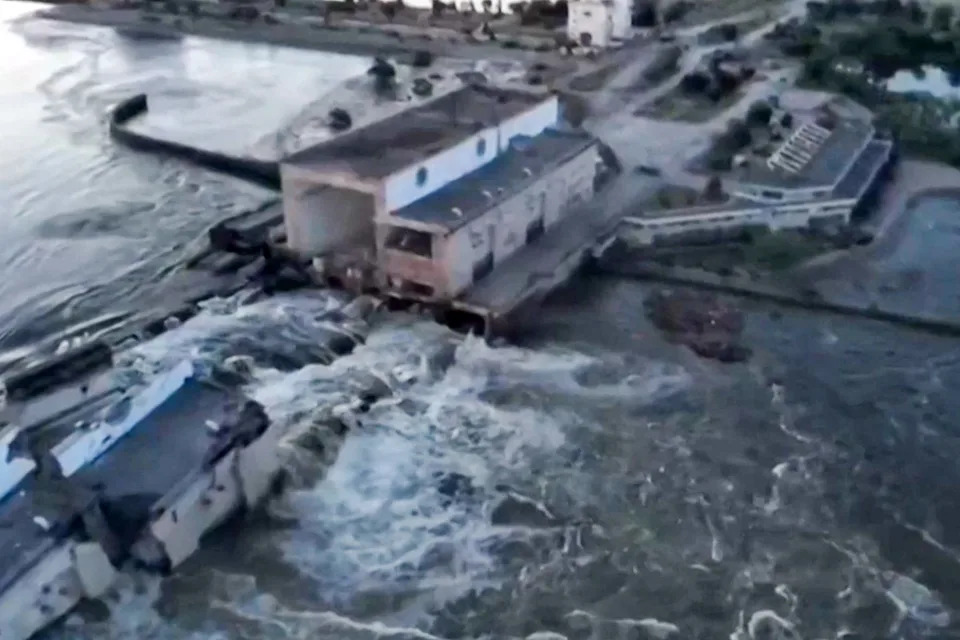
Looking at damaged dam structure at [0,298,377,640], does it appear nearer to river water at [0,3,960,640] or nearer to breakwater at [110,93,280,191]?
river water at [0,3,960,640]

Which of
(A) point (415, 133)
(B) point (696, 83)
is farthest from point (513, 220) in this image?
(B) point (696, 83)

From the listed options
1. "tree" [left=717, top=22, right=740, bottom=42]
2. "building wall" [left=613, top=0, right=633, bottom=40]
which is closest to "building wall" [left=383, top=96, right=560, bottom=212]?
"building wall" [left=613, top=0, right=633, bottom=40]

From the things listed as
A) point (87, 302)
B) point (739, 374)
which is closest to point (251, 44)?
point (87, 302)

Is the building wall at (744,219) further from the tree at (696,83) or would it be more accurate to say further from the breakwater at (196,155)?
the breakwater at (196,155)

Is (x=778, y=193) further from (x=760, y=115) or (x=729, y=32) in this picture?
(x=729, y=32)

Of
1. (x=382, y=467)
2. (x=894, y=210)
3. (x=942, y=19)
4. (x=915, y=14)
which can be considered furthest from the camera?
(x=915, y=14)

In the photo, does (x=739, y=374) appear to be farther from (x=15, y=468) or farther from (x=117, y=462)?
(x=15, y=468)
